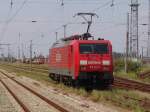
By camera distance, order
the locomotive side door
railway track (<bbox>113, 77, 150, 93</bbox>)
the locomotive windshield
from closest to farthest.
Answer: the locomotive windshield, the locomotive side door, railway track (<bbox>113, 77, 150, 93</bbox>)

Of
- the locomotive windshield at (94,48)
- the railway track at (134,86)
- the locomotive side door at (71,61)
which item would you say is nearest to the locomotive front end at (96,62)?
the locomotive windshield at (94,48)

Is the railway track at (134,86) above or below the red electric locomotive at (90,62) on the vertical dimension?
below

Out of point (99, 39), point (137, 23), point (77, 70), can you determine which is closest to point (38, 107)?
point (77, 70)

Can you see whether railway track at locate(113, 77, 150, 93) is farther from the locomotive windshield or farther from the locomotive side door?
the locomotive side door

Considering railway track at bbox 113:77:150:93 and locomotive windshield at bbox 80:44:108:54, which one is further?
railway track at bbox 113:77:150:93

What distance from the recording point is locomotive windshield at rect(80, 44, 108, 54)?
87.1 ft

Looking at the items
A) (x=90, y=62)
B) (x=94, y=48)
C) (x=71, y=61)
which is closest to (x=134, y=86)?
(x=94, y=48)

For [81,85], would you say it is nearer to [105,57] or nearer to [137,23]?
[105,57]

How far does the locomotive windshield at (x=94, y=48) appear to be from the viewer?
26.5m

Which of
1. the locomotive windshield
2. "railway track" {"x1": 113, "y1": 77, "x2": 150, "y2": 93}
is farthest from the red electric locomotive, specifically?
"railway track" {"x1": 113, "y1": 77, "x2": 150, "y2": 93}

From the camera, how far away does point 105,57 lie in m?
26.4

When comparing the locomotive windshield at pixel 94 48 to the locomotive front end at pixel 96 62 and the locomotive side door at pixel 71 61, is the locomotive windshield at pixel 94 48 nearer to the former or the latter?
the locomotive front end at pixel 96 62

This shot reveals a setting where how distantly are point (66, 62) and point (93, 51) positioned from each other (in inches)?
108

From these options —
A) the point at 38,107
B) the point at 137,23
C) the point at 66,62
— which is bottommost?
the point at 38,107
